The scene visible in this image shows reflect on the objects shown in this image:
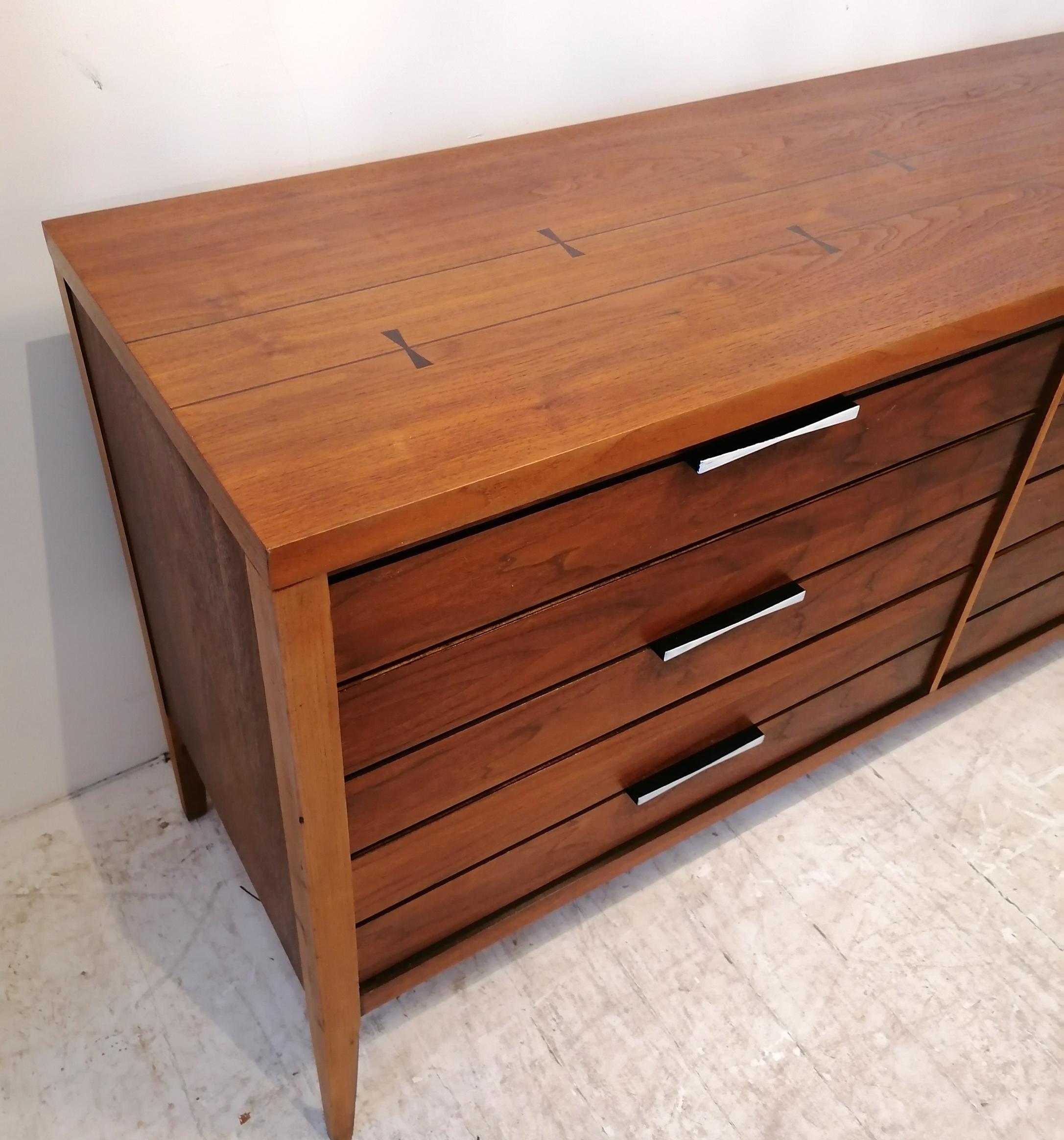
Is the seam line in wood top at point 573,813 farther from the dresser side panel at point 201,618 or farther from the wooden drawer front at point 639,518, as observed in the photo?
the wooden drawer front at point 639,518

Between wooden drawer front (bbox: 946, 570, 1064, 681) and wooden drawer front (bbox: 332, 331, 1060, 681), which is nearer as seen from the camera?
wooden drawer front (bbox: 332, 331, 1060, 681)

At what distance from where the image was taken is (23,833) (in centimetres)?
133

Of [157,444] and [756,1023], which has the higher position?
[157,444]

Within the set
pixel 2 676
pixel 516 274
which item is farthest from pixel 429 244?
pixel 2 676

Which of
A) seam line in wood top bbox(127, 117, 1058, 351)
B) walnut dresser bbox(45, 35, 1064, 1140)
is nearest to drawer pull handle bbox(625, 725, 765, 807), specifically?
walnut dresser bbox(45, 35, 1064, 1140)

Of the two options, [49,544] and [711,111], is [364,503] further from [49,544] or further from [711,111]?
[711,111]

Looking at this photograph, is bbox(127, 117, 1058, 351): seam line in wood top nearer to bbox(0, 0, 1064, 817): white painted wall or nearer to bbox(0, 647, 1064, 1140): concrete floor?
bbox(0, 0, 1064, 817): white painted wall

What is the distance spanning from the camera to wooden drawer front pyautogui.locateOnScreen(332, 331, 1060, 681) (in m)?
0.73

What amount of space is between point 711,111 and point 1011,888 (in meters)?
1.04

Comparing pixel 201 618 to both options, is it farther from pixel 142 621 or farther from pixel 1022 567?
pixel 1022 567

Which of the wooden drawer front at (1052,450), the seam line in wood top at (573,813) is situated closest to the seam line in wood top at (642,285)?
the wooden drawer front at (1052,450)

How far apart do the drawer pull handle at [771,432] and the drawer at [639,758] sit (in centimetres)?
32

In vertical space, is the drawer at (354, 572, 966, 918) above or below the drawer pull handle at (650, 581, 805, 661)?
below

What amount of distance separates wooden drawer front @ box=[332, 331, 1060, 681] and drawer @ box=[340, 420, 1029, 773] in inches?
0.7
